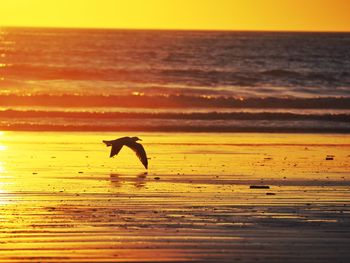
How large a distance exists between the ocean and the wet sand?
5257 millimetres

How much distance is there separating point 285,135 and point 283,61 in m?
49.3

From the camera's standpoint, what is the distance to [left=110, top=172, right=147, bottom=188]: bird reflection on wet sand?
1250 cm

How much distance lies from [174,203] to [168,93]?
24.3 m

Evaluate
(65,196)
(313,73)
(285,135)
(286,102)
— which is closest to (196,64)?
(313,73)

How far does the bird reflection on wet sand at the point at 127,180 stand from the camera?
41.0ft

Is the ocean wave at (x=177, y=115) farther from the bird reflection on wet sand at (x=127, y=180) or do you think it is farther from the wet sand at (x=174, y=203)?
the bird reflection on wet sand at (x=127, y=180)

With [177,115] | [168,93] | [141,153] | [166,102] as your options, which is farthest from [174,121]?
[168,93]

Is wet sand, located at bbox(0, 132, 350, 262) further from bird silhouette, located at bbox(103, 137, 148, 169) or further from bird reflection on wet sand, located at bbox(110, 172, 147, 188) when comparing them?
bird silhouette, located at bbox(103, 137, 148, 169)

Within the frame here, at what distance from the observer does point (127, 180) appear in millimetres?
12984

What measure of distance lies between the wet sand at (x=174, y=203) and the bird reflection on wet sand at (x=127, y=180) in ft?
0.05

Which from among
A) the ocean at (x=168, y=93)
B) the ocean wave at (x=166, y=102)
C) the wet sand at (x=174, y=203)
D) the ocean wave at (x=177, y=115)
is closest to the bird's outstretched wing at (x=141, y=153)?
the wet sand at (x=174, y=203)

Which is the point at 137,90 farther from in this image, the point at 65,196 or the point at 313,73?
the point at 65,196

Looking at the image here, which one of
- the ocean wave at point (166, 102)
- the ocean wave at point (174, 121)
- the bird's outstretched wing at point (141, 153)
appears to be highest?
the ocean wave at point (166, 102)

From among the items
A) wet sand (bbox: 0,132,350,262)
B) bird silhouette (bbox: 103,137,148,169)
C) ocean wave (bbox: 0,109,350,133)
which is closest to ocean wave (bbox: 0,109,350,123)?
ocean wave (bbox: 0,109,350,133)
